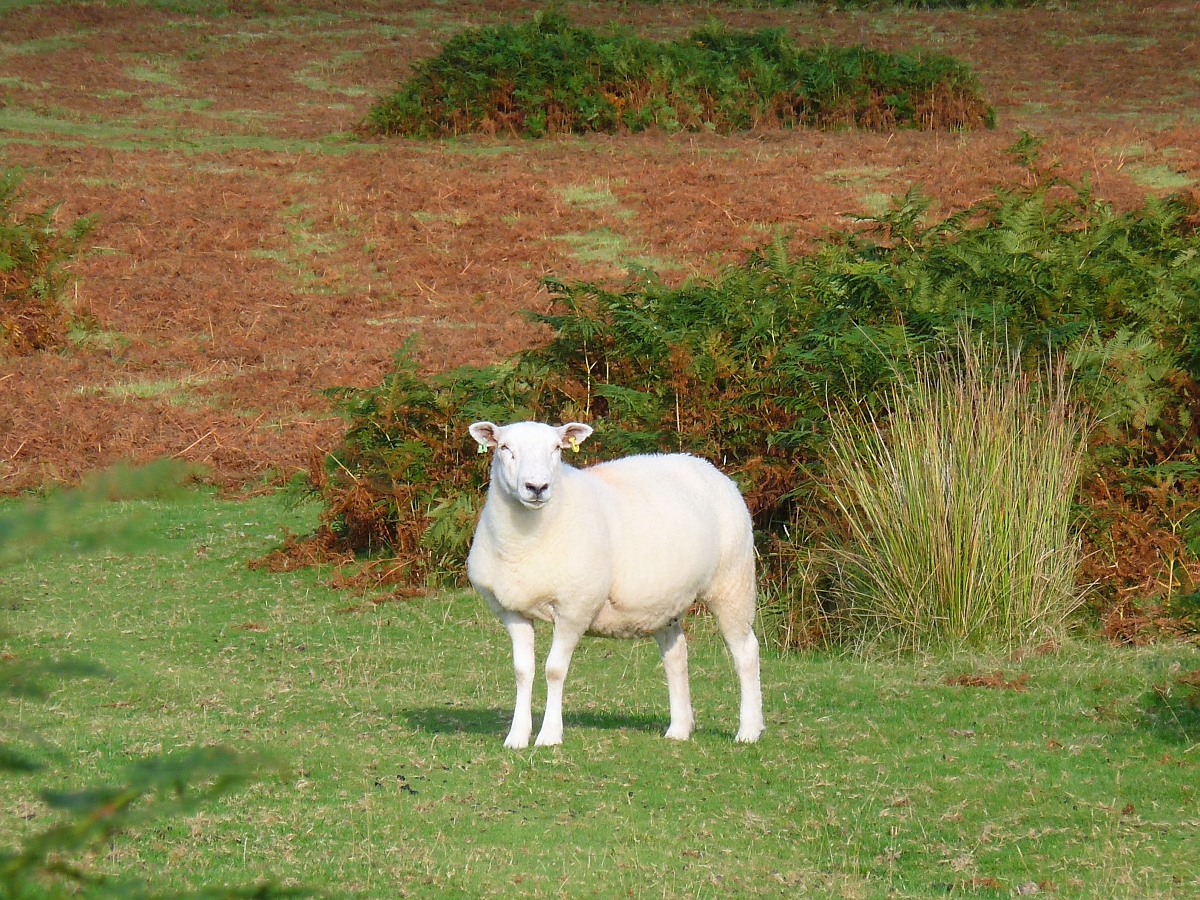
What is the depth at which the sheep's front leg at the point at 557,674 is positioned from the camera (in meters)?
7.73

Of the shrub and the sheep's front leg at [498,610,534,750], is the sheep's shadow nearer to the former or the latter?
the sheep's front leg at [498,610,534,750]

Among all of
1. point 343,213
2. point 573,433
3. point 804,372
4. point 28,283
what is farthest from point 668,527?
point 343,213

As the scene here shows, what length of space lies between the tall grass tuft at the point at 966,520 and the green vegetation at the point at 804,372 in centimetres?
56

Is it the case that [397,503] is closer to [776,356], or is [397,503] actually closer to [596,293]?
[596,293]

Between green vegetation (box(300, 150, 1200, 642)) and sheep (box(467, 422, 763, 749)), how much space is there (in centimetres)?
364

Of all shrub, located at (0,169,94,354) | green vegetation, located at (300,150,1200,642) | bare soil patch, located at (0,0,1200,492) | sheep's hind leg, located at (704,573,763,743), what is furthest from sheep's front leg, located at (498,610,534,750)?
shrub, located at (0,169,94,354)

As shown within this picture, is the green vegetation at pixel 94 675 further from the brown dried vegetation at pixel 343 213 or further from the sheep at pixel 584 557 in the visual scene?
the brown dried vegetation at pixel 343 213

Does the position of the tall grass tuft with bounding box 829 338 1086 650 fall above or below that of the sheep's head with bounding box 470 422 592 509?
below

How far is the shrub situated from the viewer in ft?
72.4

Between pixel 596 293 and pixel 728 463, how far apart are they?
2.31 m

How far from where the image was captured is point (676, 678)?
826 cm

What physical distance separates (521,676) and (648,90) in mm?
27336

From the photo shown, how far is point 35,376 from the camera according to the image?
20.7 metres

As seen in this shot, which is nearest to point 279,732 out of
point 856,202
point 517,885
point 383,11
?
point 517,885
